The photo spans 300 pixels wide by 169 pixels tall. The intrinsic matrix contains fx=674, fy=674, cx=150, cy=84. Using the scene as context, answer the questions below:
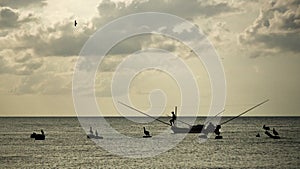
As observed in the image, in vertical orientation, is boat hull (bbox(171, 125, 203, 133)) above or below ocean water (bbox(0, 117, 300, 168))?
above

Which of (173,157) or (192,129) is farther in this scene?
(192,129)

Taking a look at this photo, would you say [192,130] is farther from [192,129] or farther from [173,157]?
[173,157]

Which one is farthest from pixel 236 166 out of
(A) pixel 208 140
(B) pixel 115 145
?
(A) pixel 208 140

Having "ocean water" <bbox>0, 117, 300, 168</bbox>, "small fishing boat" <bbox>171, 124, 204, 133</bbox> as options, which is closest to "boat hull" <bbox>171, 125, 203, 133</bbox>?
"small fishing boat" <bbox>171, 124, 204, 133</bbox>

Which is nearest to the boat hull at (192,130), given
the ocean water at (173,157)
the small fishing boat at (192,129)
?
the small fishing boat at (192,129)

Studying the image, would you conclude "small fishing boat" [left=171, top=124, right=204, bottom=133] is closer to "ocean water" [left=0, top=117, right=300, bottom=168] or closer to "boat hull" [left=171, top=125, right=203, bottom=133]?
"boat hull" [left=171, top=125, right=203, bottom=133]

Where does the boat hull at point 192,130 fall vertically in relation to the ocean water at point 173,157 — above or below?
above

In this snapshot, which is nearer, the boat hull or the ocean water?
the ocean water

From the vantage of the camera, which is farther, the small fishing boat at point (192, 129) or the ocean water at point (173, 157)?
the small fishing boat at point (192, 129)

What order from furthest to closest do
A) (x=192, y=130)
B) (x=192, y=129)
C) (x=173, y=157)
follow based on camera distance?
1. (x=192, y=129)
2. (x=192, y=130)
3. (x=173, y=157)

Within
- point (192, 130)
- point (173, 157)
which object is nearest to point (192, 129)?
point (192, 130)

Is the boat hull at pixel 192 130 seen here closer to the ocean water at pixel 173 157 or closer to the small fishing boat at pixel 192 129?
the small fishing boat at pixel 192 129

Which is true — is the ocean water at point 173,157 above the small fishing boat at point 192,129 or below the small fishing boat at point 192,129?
below

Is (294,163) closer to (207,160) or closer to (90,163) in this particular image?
(207,160)
